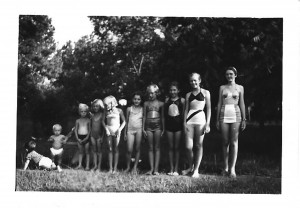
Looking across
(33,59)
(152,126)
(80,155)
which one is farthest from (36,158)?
(152,126)

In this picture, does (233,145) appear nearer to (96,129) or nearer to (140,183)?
(140,183)

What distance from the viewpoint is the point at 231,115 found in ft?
24.9

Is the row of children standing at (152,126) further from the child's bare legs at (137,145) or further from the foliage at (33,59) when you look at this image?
the foliage at (33,59)

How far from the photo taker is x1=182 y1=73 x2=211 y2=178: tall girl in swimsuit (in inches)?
295

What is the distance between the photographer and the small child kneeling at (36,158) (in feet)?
25.6

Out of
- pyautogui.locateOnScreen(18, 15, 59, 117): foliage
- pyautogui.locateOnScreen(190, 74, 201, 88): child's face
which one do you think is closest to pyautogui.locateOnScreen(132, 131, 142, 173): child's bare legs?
pyautogui.locateOnScreen(190, 74, 201, 88): child's face

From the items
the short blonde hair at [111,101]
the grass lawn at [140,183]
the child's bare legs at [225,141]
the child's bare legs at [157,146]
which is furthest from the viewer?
the short blonde hair at [111,101]

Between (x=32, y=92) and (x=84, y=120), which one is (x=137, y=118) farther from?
(x=32, y=92)

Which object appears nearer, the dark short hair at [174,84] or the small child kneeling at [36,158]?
the dark short hair at [174,84]

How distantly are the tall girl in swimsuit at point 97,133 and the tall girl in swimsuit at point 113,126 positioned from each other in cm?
13

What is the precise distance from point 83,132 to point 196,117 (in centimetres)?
197

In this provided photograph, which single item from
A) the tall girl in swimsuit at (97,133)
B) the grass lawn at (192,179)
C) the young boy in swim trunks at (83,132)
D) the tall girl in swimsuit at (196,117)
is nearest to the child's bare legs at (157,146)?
the grass lawn at (192,179)
